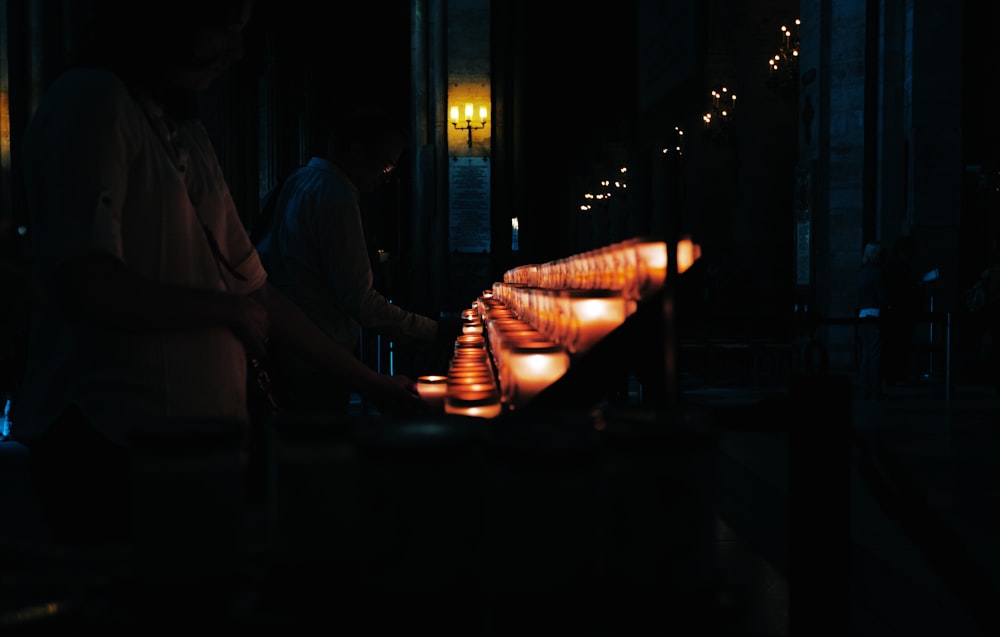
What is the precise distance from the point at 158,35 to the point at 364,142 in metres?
1.65

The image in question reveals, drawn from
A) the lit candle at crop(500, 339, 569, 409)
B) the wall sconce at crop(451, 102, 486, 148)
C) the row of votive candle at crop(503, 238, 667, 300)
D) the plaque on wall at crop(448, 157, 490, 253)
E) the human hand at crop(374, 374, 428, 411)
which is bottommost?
the human hand at crop(374, 374, 428, 411)

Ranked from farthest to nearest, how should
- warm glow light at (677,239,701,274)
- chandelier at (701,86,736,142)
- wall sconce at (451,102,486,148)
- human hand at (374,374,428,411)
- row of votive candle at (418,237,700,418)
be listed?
chandelier at (701,86,736,142) < wall sconce at (451,102,486,148) < warm glow light at (677,239,701,274) < human hand at (374,374,428,411) < row of votive candle at (418,237,700,418)

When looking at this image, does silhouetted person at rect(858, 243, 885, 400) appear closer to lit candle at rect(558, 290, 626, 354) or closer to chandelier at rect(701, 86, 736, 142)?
lit candle at rect(558, 290, 626, 354)

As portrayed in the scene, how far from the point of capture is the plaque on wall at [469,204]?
12062 mm

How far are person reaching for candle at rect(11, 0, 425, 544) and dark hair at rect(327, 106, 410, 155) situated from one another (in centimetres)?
152

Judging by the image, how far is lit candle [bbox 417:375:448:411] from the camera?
1596 millimetres

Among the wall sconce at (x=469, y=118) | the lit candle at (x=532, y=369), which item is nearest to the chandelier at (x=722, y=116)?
the wall sconce at (x=469, y=118)

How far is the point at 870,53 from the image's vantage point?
41.3ft

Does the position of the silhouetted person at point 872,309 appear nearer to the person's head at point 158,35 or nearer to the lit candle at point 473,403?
the lit candle at point 473,403

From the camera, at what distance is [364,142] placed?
295 centimetres

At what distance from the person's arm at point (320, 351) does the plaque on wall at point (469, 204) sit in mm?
10551

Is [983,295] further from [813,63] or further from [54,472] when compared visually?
[54,472]

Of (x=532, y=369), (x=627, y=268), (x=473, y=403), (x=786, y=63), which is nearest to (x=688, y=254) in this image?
(x=627, y=268)

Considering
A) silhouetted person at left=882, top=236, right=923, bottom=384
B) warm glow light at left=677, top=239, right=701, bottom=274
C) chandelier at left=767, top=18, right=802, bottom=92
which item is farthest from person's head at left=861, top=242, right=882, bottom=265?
chandelier at left=767, top=18, right=802, bottom=92
